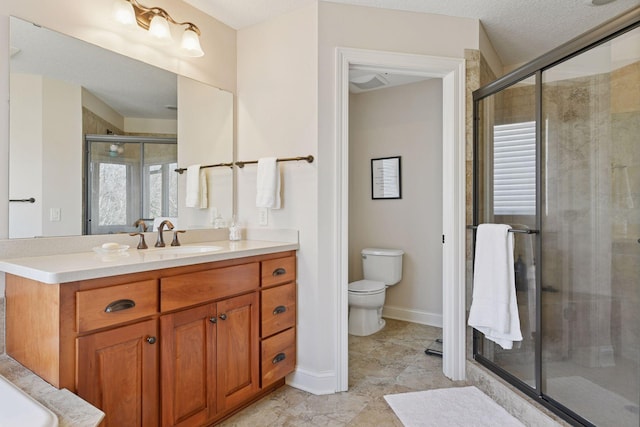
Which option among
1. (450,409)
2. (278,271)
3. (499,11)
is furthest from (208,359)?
(499,11)

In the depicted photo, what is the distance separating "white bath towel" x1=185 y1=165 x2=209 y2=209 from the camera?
7.70 feet

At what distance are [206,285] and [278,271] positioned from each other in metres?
0.53

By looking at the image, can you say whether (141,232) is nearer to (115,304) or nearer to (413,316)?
(115,304)

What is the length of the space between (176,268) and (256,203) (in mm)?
870

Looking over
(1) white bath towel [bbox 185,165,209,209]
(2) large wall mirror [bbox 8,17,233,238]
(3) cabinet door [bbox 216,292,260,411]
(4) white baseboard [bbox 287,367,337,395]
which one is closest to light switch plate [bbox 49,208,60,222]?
(2) large wall mirror [bbox 8,17,233,238]

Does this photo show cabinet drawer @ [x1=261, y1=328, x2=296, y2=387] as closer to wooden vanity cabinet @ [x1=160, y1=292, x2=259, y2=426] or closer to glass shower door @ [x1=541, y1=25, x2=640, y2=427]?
wooden vanity cabinet @ [x1=160, y1=292, x2=259, y2=426]

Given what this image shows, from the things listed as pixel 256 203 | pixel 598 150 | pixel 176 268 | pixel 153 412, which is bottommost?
pixel 153 412

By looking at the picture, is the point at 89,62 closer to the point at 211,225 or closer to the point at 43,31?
the point at 43,31

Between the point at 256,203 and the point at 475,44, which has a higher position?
the point at 475,44

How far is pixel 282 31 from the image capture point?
7.72 feet

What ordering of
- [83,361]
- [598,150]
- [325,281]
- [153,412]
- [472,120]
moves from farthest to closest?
1. [472,120]
2. [325,281]
3. [598,150]
4. [153,412]
5. [83,361]

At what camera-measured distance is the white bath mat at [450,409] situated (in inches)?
74.9

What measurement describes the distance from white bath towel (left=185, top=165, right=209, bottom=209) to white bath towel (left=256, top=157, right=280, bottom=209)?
0.39 m

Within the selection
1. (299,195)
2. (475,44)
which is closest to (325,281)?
(299,195)
